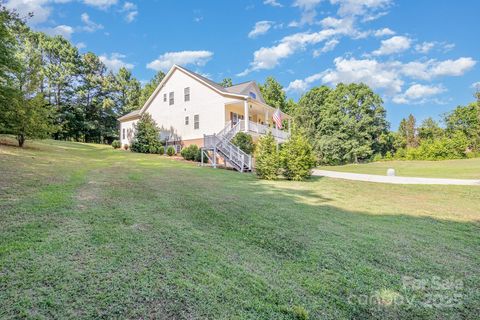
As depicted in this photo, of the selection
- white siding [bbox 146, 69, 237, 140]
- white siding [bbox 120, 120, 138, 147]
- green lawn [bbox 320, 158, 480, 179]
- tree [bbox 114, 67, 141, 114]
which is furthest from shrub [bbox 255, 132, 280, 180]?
tree [bbox 114, 67, 141, 114]

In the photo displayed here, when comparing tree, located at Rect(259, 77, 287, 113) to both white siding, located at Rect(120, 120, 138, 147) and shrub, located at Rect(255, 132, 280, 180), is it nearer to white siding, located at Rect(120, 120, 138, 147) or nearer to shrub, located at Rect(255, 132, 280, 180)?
white siding, located at Rect(120, 120, 138, 147)

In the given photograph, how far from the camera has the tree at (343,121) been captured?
3659cm

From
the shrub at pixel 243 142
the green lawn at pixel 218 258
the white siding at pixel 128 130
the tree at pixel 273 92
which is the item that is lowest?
the green lawn at pixel 218 258

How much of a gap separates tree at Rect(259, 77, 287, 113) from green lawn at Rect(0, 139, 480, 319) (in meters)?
37.6

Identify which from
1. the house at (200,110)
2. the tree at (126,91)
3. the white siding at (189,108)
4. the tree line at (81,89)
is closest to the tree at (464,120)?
the house at (200,110)

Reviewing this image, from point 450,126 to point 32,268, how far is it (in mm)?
53683

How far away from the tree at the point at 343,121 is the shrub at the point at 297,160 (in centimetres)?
2392

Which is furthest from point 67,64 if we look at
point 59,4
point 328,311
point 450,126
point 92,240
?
point 450,126

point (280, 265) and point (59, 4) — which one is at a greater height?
point (59, 4)

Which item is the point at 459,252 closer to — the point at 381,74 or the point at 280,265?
the point at 280,265

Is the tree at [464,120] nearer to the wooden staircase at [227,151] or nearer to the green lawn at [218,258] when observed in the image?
the wooden staircase at [227,151]

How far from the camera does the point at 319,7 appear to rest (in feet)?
64.0

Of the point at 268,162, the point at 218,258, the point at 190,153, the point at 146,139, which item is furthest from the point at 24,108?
the point at 218,258

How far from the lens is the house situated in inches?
843
